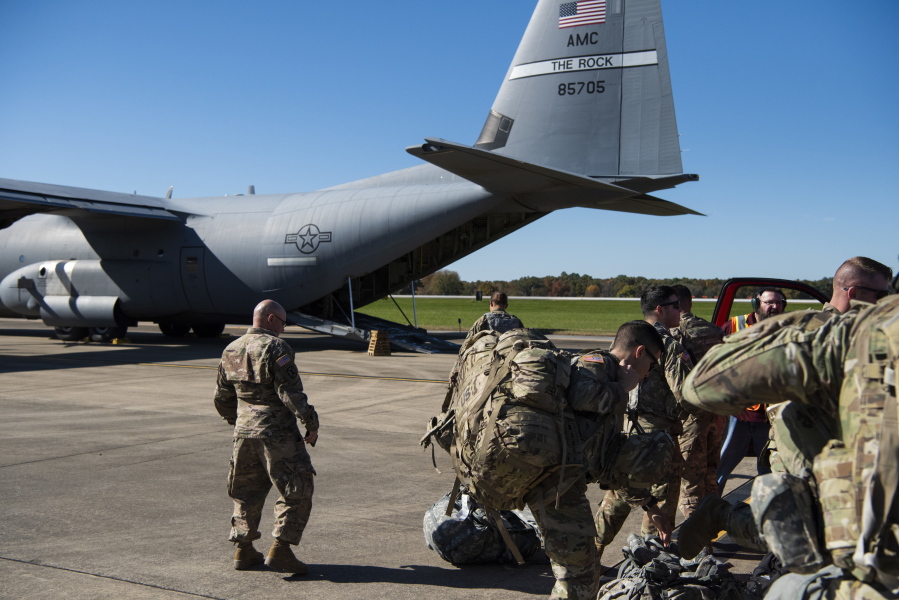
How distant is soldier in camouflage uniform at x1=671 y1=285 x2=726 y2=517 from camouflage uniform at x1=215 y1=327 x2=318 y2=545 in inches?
113

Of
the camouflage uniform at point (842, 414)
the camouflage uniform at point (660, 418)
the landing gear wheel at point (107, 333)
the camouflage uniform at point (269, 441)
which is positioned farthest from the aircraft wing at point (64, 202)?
the camouflage uniform at point (842, 414)

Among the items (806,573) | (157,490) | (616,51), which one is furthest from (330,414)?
(616,51)

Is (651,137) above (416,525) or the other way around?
above

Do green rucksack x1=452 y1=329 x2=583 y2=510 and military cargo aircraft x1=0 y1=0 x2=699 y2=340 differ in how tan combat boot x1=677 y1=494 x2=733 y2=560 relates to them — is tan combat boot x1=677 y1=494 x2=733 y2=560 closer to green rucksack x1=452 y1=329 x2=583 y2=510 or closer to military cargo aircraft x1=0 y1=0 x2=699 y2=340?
green rucksack x1=452 y1=329 x2=583 y2=510

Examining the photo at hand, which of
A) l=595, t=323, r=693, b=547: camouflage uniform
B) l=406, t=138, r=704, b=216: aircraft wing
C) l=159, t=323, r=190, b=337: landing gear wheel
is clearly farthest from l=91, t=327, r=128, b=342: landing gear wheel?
l=595, t=323, r=693, b=547: camouflage uniform

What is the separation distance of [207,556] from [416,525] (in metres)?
1.70

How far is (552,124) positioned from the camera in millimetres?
18078

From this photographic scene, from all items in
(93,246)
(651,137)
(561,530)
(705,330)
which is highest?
(651,137)

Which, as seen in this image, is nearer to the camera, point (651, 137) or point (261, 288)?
point (651, 137)

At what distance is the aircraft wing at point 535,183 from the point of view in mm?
15203

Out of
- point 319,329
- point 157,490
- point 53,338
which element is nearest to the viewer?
point 157,490

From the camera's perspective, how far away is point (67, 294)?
73.8 ft

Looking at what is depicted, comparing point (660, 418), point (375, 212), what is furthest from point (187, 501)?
point (375, 212)

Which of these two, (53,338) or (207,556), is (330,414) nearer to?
(207,556)
